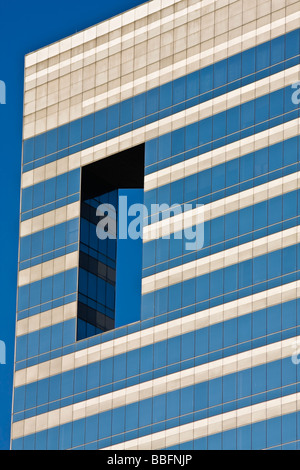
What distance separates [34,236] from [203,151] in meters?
19.4

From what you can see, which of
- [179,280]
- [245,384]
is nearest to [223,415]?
[245,384]

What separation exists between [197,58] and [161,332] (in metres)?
22.6

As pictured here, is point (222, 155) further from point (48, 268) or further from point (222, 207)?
point (48, 268)

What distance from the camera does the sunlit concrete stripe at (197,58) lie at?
517ft

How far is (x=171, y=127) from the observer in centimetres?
16400

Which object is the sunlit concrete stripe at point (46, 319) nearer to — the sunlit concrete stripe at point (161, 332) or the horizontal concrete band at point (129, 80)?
the sunlit concrete stripe at point (161, 332)

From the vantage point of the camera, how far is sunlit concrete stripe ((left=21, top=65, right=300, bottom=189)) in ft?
512

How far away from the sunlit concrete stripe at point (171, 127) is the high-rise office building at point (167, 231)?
16 cm

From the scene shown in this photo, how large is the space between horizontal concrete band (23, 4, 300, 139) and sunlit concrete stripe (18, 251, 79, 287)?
481 inches

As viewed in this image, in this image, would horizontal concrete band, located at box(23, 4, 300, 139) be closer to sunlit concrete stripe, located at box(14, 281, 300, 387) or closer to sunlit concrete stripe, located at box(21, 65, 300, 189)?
sunlit concrete stripe, located at box(21, 65, 300, 189)

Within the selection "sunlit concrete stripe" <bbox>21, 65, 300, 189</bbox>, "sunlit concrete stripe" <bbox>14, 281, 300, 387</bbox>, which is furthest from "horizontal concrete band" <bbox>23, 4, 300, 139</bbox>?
"sunlit concrete stripe" <bbox>14, 281, 300, 387</bbox>

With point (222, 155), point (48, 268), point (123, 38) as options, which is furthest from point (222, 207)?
point (123, 38)
